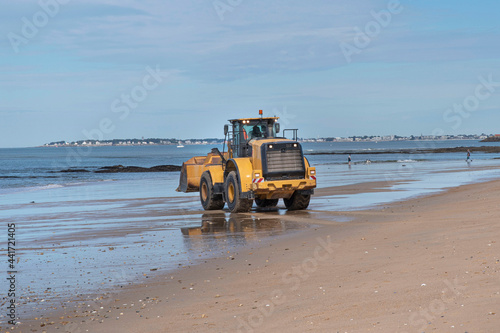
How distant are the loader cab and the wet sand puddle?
2312mm

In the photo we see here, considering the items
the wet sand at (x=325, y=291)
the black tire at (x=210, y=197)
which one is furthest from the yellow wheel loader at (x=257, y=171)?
the wet sand at (x=325, y=291)

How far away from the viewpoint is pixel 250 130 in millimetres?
20000

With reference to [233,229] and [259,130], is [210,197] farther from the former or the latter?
[233,229]

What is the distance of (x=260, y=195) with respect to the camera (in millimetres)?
18875

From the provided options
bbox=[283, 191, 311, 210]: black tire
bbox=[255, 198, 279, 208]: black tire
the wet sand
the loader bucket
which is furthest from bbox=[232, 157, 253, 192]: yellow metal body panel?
the wet sand

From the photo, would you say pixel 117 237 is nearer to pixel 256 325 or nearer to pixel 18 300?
pixel 18 300

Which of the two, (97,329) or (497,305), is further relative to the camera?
(97,329)

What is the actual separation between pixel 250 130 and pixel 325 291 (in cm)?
1286

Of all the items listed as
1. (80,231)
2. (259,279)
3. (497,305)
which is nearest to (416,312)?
(497,305)

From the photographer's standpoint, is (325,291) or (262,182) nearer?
(325,291)

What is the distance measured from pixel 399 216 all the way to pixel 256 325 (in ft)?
33.9

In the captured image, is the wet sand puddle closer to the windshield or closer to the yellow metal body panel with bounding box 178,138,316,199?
the yellow metal body panel with bounding box 178,138,316,199

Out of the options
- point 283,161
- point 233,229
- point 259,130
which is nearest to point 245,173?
point 283,161

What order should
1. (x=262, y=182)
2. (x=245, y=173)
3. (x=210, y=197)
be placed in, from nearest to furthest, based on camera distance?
1. (x=262, y=182)
2. (x=245, y=173)
3. (x=210, y=197)
